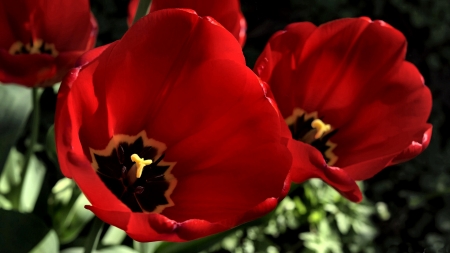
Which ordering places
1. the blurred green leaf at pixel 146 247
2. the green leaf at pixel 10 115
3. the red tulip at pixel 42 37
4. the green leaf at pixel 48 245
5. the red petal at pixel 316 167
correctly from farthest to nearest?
the blurred green leaf at pixel 146 247, the green leaf at pixel 10 115, the green leaf at pixel 48 245, the red tulip at pixel 42 37, the red petal at pixel 316 167

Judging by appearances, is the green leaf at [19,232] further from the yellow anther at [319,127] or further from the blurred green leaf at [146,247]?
the yellow anther at [319,127]

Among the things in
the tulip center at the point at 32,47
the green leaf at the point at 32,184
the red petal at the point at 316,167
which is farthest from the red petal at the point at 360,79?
the green leaf at the point at 32,184

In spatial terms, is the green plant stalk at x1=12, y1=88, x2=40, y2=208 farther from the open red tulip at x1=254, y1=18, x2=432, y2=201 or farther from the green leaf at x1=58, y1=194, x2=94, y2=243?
the open red tulip at x1=254, y1=18, x2=432, y2=201

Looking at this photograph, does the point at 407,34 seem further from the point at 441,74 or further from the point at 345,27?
the point at 345,27

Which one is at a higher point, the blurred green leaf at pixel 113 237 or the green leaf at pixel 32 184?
the green leaf at pixel 32 184

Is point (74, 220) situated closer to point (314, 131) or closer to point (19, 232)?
point (19, 232)

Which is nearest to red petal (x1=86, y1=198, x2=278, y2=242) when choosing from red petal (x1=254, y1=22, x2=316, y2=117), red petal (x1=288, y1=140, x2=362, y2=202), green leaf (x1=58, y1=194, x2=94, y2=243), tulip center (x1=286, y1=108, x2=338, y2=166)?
red petal (x1=288, y1=140, x2=362, y2=202)
